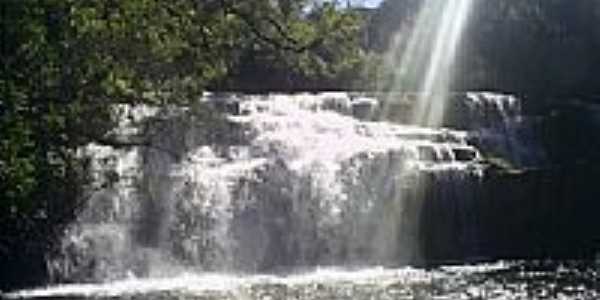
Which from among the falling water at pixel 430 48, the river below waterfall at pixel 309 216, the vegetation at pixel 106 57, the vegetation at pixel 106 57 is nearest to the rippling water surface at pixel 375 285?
the river below waterfall at pixel 309 216

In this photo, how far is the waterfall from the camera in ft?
119

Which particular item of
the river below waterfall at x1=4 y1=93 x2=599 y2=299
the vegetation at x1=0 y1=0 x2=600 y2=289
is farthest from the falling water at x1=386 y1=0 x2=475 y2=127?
the vegetation at x1=0 y1=0 x2=600 y2=289

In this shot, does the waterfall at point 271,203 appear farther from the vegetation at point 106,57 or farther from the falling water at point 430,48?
the falling water at point 430,48

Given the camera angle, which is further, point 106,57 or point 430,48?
point 430,48

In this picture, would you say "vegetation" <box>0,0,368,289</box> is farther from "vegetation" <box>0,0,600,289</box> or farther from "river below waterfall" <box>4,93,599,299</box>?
"river below waterfall" <box>4,93,599,299</box>

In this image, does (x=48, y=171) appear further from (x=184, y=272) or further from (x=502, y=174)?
(x=502, y=174)

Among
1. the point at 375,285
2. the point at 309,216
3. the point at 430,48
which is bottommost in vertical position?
the point at 375,285

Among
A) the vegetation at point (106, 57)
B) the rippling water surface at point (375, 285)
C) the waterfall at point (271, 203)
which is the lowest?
the rippling water surface at point (375, 285)

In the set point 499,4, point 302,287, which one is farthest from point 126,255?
point 499,4

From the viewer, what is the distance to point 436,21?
246ft

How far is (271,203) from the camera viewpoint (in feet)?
126

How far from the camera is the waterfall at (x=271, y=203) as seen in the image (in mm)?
36250

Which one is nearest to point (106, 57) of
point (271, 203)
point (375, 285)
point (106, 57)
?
point (106, 57)

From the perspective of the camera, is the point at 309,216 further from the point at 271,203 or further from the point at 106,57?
the point at 106,57
